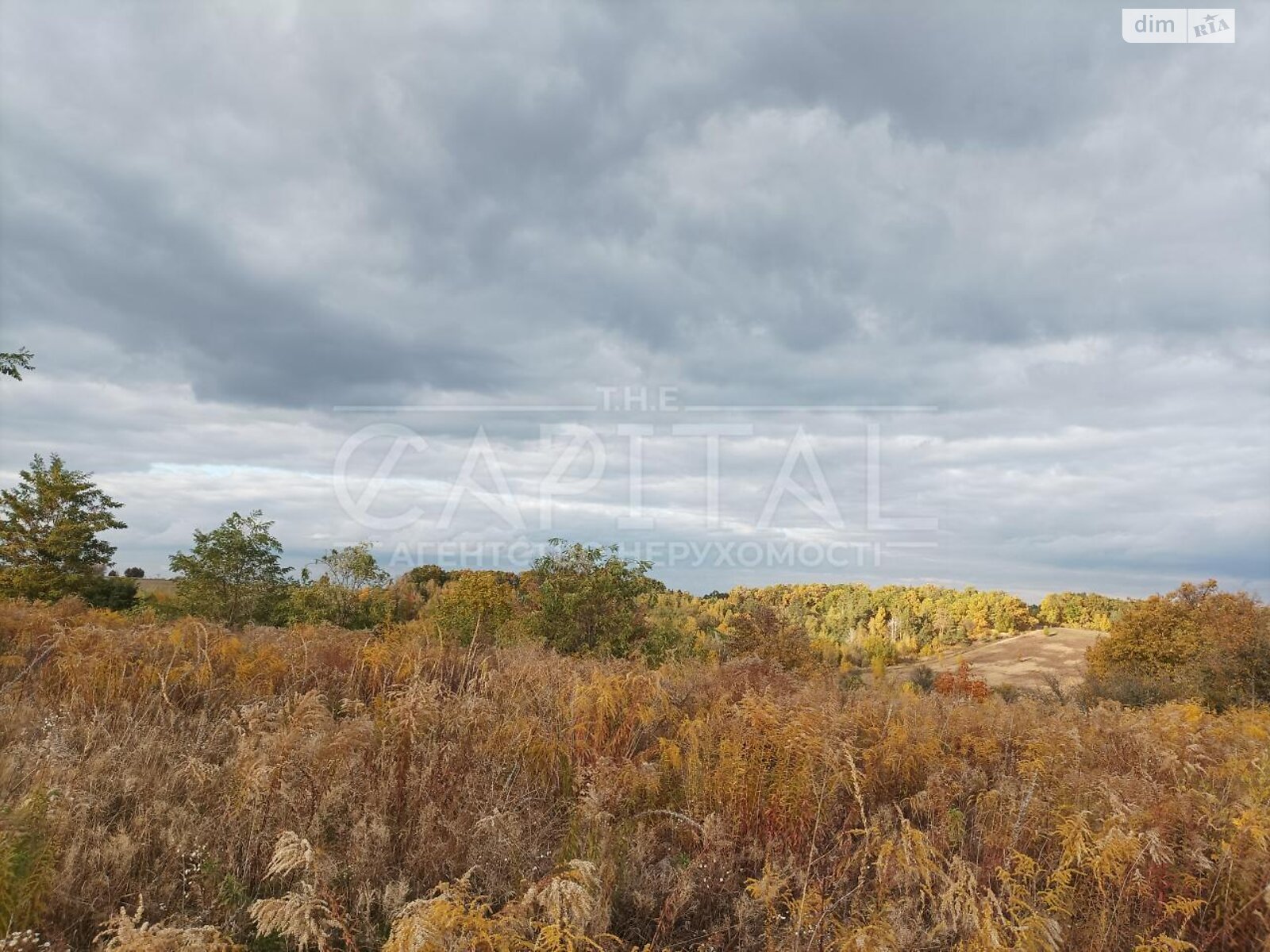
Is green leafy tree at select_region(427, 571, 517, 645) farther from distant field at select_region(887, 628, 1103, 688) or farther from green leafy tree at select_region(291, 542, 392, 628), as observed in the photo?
distant field at select_region(887, 628, 1103, 688)

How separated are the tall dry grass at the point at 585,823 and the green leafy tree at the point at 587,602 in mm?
12362

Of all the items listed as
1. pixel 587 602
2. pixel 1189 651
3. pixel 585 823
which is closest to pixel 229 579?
pixel 587 602

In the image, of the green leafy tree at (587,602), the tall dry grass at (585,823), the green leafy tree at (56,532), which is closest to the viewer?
the tall dry grass at (585,823)

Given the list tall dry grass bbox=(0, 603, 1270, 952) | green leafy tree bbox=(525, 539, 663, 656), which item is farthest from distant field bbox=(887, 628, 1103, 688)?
tall dry grass bbox=(0, 603, 1270, 952)

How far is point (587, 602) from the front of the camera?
65.9 feet

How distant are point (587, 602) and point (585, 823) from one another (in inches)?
618

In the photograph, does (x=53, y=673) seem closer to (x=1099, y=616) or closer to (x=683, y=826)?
(x=683, y=826)

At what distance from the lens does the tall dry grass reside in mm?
3332

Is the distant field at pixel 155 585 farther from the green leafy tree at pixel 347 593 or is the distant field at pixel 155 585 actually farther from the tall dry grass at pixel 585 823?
the tall dry grass at pixel 585 823

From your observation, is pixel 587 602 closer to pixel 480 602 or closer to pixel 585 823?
pixel 480 602

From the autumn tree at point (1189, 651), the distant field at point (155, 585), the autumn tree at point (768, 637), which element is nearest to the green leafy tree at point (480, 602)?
the autumn tree at point (768, 637)

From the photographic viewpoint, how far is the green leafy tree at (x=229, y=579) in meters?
25.3

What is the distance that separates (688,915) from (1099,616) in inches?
3569

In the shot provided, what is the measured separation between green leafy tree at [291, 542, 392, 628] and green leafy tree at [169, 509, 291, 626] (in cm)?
123
